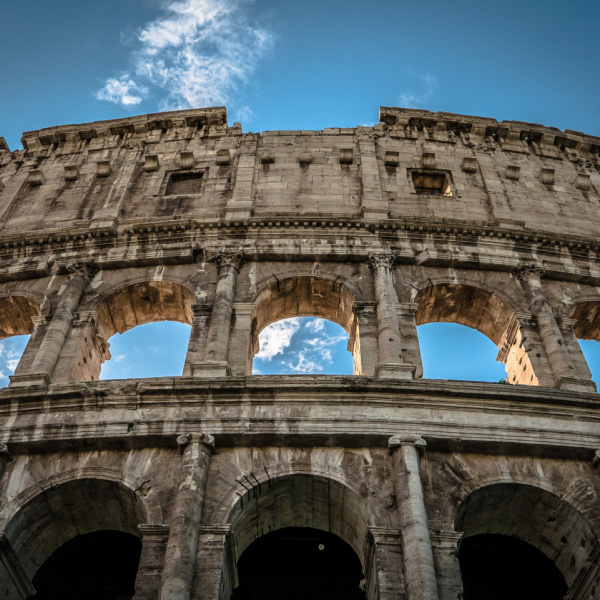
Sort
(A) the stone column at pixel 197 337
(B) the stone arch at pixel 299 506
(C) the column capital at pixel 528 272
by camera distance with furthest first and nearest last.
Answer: (C) the column capital at pixel 528 272 → (A) the stone column at pixel 197 337 → (B) the stone arch at pixel 299 506

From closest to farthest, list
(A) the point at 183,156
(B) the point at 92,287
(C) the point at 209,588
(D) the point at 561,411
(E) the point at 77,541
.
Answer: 1. (C) the point at 209,588
2. (D) the point at 561,411
3. (E) the point at 77,541
4. (B) the point at 92,287
5. (A) the point at 183,156

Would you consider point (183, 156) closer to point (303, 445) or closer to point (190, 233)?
point (190, 233)

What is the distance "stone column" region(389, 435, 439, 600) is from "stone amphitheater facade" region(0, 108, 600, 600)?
0.15 ft

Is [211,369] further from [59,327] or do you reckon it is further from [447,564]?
[447,564]

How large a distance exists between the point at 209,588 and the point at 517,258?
1026cm

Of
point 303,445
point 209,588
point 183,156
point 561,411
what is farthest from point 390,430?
point 183,156

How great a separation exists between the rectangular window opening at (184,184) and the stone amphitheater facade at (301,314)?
0.22 ft

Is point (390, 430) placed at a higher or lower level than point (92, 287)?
lower

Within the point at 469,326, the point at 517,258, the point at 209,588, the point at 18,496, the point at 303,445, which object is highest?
the point at 517,258

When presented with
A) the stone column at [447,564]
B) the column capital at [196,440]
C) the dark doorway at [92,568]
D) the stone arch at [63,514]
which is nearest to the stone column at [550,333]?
the stone column at [447,564]

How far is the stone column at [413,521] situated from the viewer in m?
9.01

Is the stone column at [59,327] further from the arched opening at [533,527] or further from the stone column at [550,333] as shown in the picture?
the stone column at [550,333]

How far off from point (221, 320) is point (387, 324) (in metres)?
3.31

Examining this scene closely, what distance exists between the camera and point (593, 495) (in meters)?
10.7
